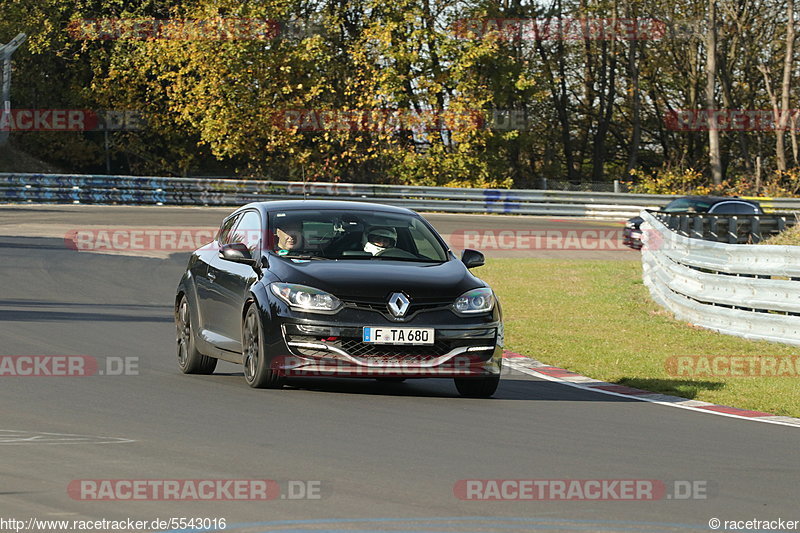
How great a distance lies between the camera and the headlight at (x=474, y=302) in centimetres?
1037

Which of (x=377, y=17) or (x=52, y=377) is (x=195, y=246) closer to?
(x=52, y=377)

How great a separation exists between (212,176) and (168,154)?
1.79 metres

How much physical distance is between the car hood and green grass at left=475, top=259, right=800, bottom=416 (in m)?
2.40

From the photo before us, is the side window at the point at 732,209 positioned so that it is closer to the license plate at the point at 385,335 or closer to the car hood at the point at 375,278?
the car hood at the point at 375,278

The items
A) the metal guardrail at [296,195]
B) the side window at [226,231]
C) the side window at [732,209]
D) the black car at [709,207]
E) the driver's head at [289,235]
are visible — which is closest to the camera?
the driver's head at [289,235]

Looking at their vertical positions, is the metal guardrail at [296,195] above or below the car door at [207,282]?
below

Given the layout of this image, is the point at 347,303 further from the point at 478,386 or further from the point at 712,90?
the point at 712,90

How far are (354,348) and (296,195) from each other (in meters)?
30.8

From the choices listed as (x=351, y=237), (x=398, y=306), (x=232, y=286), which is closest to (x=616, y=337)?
(x=351, y=237)

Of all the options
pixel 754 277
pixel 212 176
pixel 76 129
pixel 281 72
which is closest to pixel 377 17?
pixel 281 72

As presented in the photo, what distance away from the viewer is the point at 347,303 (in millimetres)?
10156

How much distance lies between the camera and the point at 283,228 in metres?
11.3

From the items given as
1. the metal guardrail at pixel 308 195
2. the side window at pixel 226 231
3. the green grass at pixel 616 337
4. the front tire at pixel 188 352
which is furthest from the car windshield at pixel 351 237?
the metal guardrail at pixel 308 195

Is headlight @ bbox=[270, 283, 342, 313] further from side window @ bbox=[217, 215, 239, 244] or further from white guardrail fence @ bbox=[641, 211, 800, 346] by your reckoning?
white guardrail fence @ bbox=[641, 211, 800, 346]
